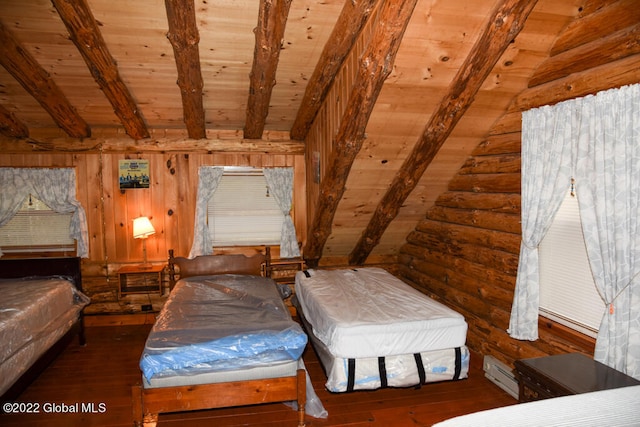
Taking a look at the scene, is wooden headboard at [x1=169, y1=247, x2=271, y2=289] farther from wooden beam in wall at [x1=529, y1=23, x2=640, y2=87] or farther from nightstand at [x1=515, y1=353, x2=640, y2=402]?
wooden beam in wall at [x1=529, y1=23, x2=640, y2=87]

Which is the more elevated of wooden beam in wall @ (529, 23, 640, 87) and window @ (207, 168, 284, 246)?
wooden beam in wall @ (529, 23, 640, 87)

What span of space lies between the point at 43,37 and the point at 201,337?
307 cm

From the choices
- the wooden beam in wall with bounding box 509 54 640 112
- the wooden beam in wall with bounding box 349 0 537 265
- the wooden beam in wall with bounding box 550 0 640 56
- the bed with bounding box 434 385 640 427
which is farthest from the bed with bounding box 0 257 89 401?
the wooden beam in wall with bounding box 550 0 640 56

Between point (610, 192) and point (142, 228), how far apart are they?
16.2 feet

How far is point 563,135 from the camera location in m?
2.78

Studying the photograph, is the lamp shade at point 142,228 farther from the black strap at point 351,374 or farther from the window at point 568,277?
the window at point 568,277

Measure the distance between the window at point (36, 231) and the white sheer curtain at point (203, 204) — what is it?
1.68m

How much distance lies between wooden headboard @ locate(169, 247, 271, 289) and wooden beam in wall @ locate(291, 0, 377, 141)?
1987 mm

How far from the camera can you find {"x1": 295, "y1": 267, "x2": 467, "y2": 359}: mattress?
9.65 ft

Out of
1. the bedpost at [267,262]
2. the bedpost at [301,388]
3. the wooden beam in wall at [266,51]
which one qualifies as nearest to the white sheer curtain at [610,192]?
the bedpost at [301,388]

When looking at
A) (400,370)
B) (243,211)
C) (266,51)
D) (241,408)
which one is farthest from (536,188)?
(243,211)

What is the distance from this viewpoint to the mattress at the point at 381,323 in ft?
9.65

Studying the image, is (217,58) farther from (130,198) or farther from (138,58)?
(130,198)

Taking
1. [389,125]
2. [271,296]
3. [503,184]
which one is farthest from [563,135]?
[271,296]
